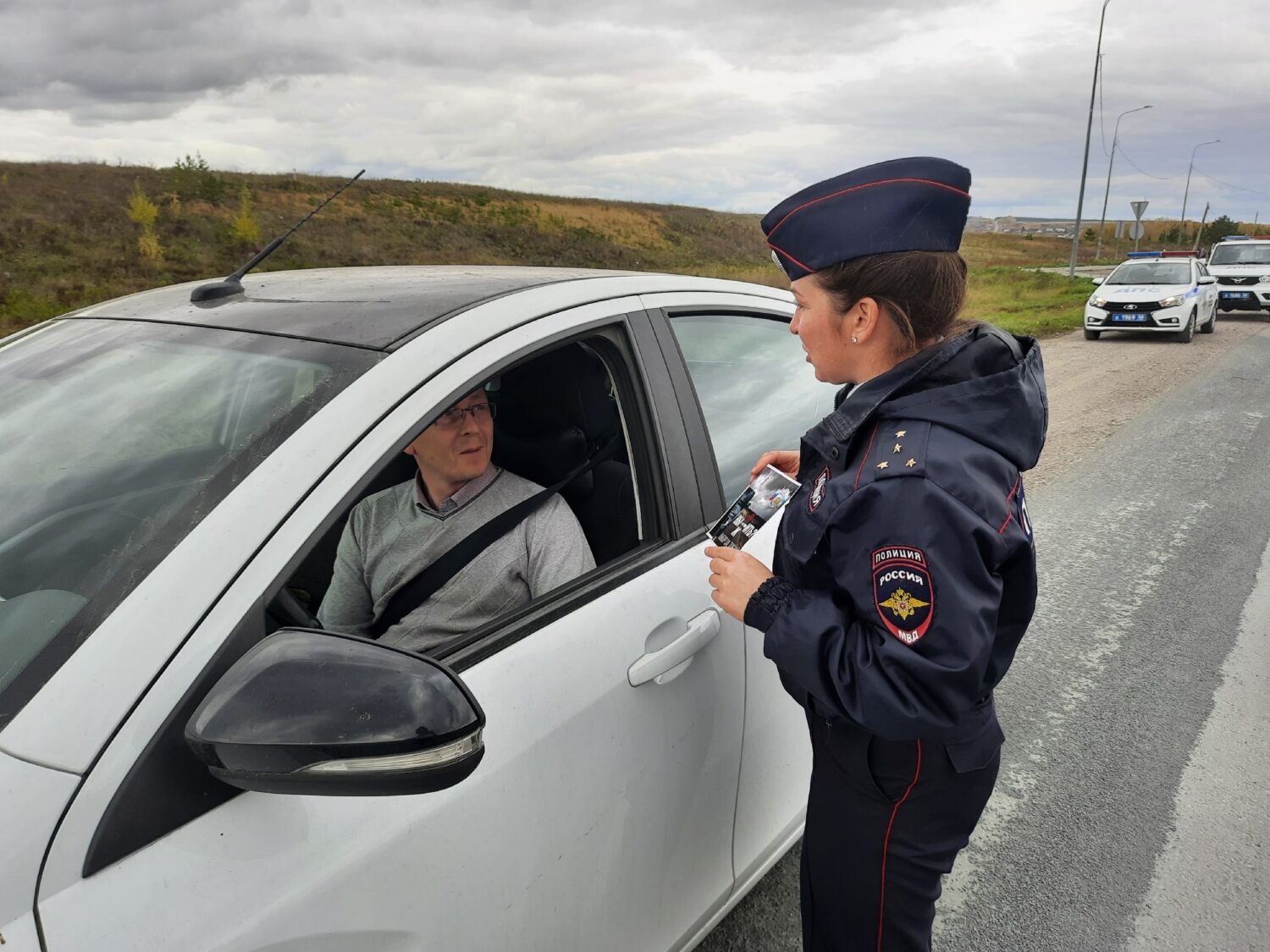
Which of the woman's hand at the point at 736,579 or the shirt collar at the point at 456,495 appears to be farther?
the shirt collar at the point at 456,495

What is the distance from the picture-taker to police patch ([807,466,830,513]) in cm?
144

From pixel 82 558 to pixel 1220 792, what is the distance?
3267 mm

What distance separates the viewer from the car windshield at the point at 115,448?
120 centimetres

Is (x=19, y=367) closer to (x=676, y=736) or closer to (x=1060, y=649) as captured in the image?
(x=676, y=736)

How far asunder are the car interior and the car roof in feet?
0.73

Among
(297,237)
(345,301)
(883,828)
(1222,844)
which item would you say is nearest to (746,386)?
(345,301)

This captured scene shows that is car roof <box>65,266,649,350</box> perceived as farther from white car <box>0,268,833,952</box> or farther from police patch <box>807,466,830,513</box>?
police patch <box>807,466,830,513</box>

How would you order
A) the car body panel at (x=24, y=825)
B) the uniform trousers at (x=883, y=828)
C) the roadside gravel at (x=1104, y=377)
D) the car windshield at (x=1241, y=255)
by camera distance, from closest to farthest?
the car body panel at (x=24, y=825) → the uniform trousers at (x=883, y=828) → the roadside gravel at (x=1104, y=377) → the car windshield at (x=1241, y=255)

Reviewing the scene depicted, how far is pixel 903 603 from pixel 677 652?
18.9 inches

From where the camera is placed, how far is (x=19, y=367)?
6.03ft

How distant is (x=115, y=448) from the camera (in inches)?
60.4

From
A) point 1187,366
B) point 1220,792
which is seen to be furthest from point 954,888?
point 1187,366

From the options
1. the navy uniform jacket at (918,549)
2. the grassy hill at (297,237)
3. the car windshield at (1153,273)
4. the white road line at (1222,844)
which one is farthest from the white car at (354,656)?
the car windshield at (1153,273)

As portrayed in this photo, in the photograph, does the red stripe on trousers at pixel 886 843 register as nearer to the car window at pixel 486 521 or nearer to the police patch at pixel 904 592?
the police patch at pixel 904 592
